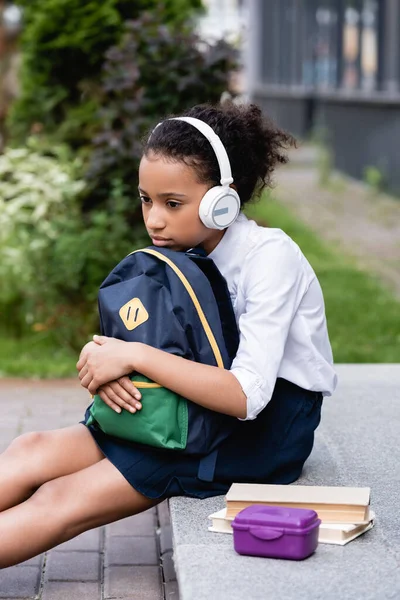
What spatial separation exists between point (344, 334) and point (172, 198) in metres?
4.06

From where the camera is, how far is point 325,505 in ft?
9.00

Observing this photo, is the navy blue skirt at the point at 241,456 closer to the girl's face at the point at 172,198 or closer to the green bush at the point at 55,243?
the girl's face at the point at 172,198

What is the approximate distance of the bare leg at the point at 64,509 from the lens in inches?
113

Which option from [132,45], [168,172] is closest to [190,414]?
[168,172]

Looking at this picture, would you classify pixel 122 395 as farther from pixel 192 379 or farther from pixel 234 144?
pixel 234 144

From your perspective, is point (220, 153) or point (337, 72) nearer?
point (220, 153)

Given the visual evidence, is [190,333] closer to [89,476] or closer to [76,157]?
[89,476]

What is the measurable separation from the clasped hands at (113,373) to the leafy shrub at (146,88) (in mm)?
3369

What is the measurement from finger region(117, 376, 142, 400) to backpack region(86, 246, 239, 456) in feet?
0.06

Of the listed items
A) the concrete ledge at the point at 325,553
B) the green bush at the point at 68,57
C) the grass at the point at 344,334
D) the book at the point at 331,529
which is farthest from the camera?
the green bush at the point at 68,57

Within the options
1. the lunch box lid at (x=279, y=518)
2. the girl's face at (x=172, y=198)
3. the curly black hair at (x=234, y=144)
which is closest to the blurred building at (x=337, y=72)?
the curly black hair at (x=234, y=144)

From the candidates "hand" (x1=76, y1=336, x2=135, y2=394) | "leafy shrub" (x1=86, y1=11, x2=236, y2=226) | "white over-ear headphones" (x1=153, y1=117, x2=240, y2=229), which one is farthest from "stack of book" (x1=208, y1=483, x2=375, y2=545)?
"leafy shrub" (x1=86, y1=11, x2=236, y2=226)

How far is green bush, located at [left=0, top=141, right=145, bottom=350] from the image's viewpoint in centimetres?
620

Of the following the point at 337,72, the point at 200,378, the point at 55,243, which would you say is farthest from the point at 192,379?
the point at 337,72
